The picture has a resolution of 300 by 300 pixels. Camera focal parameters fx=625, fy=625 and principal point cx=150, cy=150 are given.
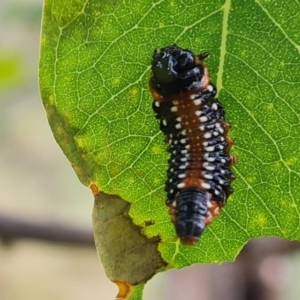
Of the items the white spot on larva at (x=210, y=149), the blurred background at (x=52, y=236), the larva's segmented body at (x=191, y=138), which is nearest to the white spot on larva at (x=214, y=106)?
the larva's segmented body at (x=191, y=138)

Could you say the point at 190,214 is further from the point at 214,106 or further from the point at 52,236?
the point at 52,236

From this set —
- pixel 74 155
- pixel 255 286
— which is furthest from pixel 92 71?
pixel 255 286

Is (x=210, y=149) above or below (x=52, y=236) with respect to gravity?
below

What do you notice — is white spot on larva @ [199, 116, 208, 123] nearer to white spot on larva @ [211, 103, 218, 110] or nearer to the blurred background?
white spot on larva @ [211, 103, 218, 110]

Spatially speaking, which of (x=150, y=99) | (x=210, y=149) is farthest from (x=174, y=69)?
(x=210, y=149)

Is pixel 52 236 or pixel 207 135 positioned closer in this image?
pixel 207 135

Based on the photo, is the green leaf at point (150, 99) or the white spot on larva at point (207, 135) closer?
the green leaf at point (150, 99)

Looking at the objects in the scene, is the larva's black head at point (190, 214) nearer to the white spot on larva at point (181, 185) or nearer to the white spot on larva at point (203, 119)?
the white spot on larva at point (181, 185)
